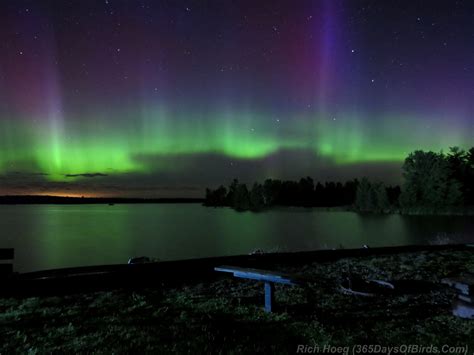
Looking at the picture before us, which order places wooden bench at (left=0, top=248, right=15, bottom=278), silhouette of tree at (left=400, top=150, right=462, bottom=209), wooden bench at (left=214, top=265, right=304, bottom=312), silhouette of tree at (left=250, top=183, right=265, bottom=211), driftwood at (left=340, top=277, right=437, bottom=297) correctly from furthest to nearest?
silhouette of tree at (left=250, top=183, right=265, bottom=211), silhouette of tree at (left=400, top=150, right=462, bottom=209), wooden bench at (left=0, top=248, right=15, bottom=278), driftwood at (left=340, top=277, right=437, bottom=297), wooden bench at (left=214, top=265, right=304, bottom=312)

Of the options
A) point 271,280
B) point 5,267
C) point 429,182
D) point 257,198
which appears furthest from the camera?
point 257,198

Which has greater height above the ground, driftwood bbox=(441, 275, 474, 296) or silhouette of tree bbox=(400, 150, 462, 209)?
driftwood bbox=(441, 275, 474, 296)

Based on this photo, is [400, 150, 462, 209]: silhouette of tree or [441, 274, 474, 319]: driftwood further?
[400, 150, 462, 209]: silhouette of tree

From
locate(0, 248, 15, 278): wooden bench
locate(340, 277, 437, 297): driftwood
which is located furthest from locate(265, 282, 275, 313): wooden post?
locate(0, 248, 15, 278): wooden bench

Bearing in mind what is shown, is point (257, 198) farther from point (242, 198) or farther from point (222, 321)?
point (222, 321)

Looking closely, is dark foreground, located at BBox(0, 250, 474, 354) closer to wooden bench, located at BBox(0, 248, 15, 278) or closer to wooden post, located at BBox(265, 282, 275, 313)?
wooden post, located at BBox(265, 282, 275, 313)

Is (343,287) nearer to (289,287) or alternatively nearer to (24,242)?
(289,287)

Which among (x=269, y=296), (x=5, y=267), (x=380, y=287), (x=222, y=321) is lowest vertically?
(x=380, y=287)

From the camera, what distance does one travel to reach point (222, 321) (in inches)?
230

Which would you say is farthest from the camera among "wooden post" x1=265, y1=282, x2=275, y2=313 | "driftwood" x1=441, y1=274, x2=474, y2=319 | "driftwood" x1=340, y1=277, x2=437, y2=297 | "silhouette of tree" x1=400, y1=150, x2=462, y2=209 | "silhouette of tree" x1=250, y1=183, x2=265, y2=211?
"silhouette of tree" x1=250, y1=183, x2=265, y2=211

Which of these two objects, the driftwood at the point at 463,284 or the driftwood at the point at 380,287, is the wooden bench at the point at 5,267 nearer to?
the driftwood at the point at 380,287

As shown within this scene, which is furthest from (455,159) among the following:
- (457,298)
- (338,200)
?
A: (338,200)

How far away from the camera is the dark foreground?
16.1ft

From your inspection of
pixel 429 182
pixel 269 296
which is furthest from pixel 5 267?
pixel 429 182
